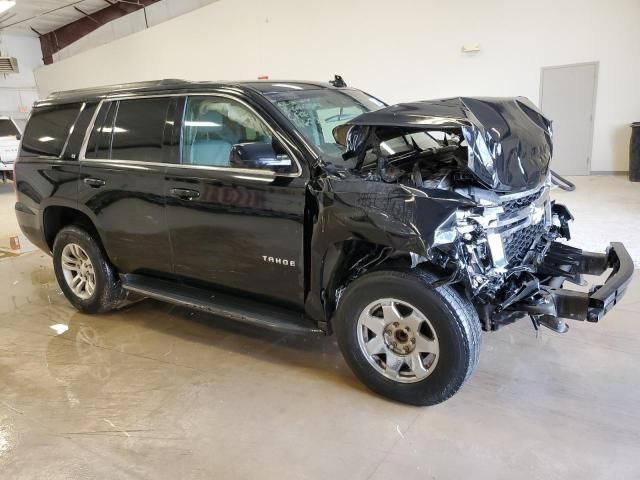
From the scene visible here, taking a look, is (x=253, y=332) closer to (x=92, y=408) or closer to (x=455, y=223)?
(x=92, y=408)

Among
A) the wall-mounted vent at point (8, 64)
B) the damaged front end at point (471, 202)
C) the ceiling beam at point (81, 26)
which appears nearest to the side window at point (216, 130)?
the damaged front end at point (471, 202)

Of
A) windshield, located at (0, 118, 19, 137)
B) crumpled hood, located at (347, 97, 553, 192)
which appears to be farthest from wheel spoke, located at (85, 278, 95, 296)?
windshield, located at (0, 118, 19, 137)

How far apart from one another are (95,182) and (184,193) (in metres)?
0.95

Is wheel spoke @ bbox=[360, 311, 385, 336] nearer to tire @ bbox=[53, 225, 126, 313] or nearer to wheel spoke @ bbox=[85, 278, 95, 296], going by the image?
tire @ bbox=[53, 225, 126, 313]

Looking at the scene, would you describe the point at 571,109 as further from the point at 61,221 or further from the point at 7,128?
the point at 7,128

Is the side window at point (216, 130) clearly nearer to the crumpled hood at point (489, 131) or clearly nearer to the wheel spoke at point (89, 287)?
the crumpled hood at point (489, 131)

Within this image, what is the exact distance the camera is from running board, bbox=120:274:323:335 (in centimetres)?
315

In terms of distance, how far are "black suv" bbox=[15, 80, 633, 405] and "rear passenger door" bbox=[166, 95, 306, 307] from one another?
10mm

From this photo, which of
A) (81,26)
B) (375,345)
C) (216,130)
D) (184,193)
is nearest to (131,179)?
(184,193)

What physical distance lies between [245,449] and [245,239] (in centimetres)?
123

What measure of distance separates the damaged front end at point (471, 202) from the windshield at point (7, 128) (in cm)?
1372

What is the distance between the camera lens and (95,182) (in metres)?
3.90

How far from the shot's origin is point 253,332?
155 inches

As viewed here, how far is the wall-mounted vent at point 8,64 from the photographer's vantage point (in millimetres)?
19109
